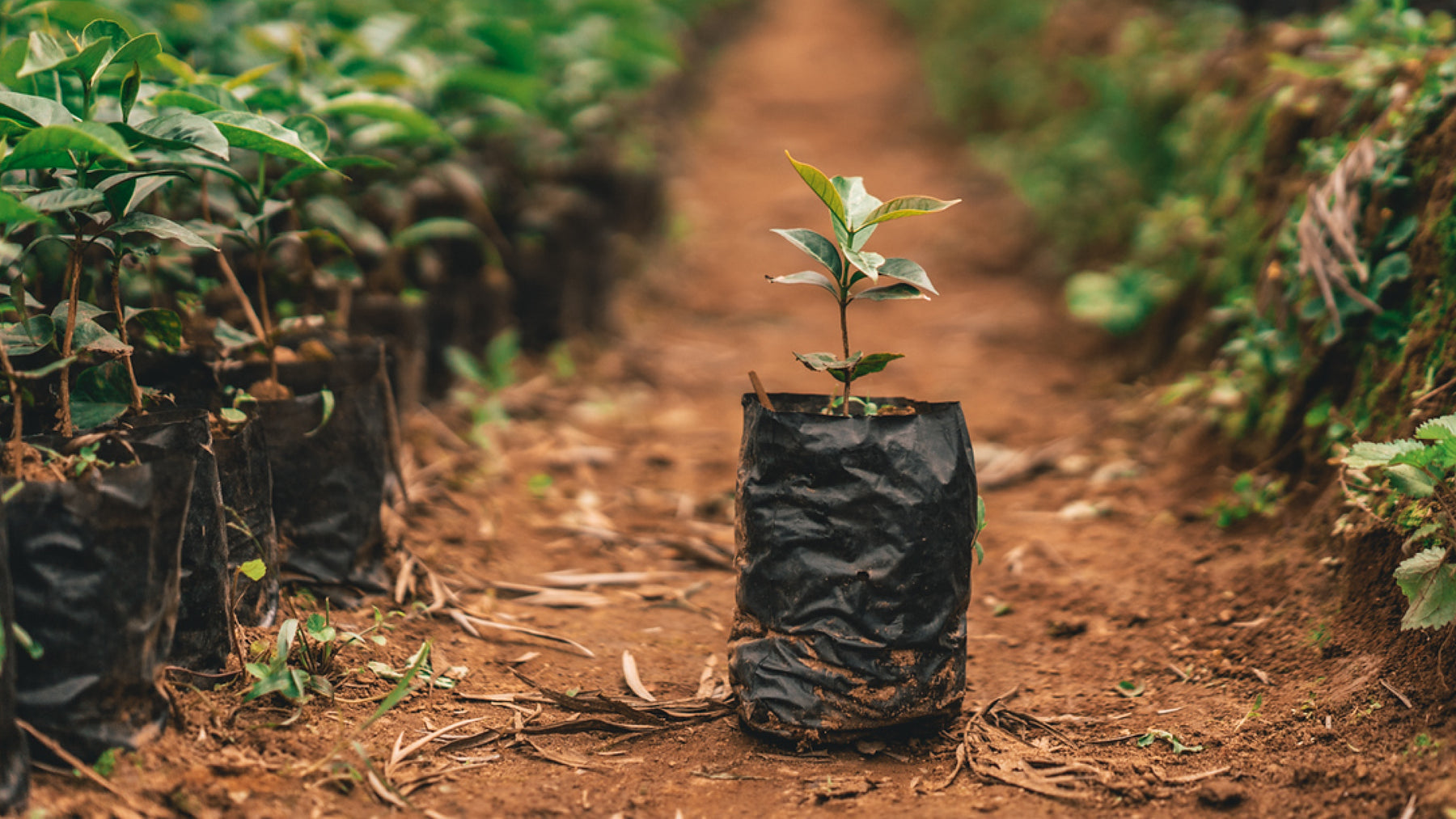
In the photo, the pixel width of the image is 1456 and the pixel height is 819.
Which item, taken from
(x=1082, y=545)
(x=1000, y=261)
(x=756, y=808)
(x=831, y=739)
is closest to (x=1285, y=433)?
(x=1082, y=545)

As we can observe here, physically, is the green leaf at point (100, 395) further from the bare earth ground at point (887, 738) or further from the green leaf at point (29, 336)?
the bare earth ground at point (887, 738)

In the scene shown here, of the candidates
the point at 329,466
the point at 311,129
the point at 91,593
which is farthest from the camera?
the point at 329,466

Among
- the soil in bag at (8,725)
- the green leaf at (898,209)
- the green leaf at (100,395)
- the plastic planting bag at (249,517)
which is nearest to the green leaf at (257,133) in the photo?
the green leaf at (100,395)

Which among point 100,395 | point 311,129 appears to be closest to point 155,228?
point 100,395

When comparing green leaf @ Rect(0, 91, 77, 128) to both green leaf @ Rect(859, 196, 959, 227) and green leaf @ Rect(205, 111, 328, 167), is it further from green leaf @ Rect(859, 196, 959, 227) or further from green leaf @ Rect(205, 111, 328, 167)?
green leaf @ Rect(859, 196, 959, 227)

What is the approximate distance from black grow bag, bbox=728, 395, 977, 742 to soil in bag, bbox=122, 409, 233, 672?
828 millimetres

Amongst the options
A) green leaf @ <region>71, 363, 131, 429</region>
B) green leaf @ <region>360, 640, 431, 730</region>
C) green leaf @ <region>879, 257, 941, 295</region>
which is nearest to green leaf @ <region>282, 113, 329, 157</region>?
green leaf @ <region>71, 363, 131, 429</region>

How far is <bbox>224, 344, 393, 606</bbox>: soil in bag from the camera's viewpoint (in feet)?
6.28

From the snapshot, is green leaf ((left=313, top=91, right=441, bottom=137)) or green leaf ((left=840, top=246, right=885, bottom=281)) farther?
green leaf ((left=313, top=91, right=441, bottom=137))

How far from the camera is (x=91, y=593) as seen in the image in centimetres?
129

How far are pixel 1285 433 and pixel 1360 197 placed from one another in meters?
0.57

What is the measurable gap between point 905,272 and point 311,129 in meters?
1.12

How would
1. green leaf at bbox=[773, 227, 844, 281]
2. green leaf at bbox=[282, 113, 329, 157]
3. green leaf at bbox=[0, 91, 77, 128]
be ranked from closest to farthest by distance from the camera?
green leaf at bbox=[0, 91, 77, 128] → green leaf at bbox=[773, 227, 844, 281] → green leaf at bbox=[282, 113, 329, 157]

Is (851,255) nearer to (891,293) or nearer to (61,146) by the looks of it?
(891,293)
